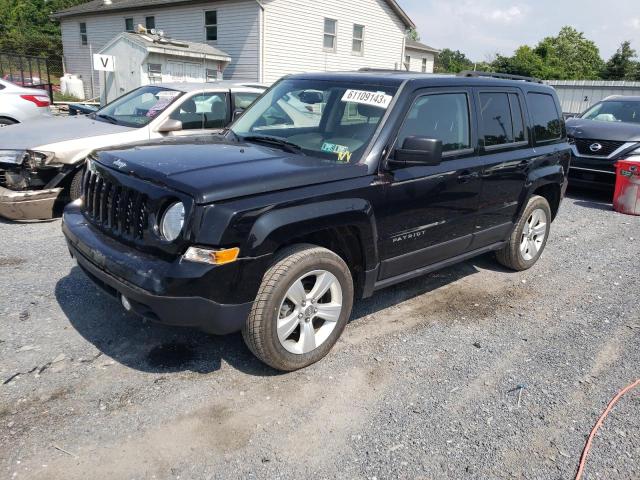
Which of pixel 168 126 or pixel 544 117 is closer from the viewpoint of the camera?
pixel 544 117

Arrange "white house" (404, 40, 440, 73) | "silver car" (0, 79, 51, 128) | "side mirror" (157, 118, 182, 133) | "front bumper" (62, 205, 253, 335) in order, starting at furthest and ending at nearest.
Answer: "white house" (404, 40, 440, 73)
"silver car" (0, 79, 51, 128)
"side mirror" (157, 118, 182, 133)
"front bumper" (62, 205, 253, 335)

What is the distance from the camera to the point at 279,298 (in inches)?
125

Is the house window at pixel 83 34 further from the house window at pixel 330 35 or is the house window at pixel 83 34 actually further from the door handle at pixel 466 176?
the door handle at pixel 466 176

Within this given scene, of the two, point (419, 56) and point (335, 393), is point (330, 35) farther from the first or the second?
point (335, 393)

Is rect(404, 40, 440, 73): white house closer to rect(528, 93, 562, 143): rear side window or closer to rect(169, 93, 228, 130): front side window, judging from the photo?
rect(169, 93, 228, 130): front side window

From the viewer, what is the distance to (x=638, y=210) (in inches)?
337

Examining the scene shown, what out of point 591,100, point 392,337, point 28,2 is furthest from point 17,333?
point 28,2

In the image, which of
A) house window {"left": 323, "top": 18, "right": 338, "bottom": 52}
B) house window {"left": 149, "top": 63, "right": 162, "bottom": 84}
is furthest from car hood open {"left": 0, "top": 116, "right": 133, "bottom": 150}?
house window {"left": 323, "top": 18, "right": 338, "bottom": 52}

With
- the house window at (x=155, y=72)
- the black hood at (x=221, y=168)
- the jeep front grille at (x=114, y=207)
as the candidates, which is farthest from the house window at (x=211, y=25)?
the jeep front grille at (x=114, y=207)

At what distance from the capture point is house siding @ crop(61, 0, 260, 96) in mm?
21344

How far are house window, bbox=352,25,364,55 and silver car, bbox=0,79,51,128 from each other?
56.3ft

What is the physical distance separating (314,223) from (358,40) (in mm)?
23873

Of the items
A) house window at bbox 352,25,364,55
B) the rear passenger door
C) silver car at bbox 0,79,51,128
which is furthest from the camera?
house window at bbox 352,25,364,55

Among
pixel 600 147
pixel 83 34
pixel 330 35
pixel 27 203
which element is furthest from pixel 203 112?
pixel 83 34
